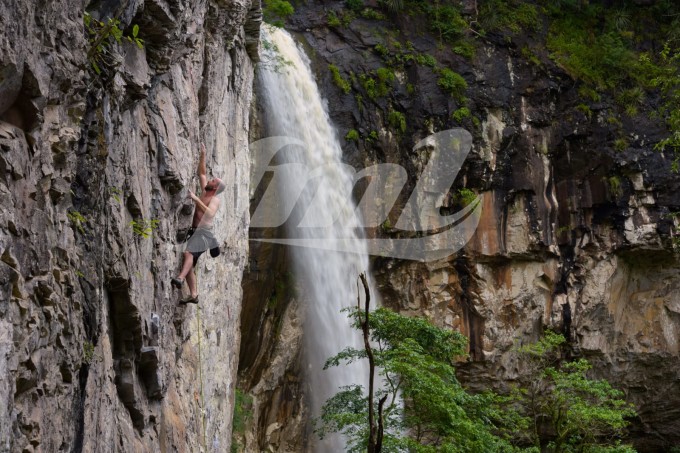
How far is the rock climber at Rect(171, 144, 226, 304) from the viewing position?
7.36m

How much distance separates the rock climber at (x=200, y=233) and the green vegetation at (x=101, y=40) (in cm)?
263

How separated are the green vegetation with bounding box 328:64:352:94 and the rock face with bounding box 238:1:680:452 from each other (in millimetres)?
107

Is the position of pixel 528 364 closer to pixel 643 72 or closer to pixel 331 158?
pixel 331 158

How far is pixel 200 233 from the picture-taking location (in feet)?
25.0

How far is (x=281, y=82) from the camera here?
1595cm

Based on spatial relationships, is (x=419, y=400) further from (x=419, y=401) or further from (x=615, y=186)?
(x=615, y=186)

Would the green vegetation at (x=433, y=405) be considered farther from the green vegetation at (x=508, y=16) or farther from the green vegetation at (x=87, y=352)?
the green vegetation at (x=508, y=16)

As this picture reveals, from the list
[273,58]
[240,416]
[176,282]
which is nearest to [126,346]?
[176,282]

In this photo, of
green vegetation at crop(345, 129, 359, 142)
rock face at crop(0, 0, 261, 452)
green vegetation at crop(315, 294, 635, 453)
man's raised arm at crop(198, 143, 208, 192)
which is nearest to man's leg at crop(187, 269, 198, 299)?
rock face at crop(0, 0, 261, 452)

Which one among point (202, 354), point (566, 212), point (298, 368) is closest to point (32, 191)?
point (202, 354)

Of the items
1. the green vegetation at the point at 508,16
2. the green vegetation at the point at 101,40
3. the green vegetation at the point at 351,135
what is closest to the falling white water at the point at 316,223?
the green vegetation at the point at 351,135

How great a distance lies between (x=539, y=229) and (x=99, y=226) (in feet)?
49.1

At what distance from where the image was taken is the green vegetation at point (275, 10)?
1684 cm

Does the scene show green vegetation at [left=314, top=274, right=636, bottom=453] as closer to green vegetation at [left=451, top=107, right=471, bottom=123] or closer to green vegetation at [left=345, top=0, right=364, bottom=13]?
green vegetation at [left=451, top=107, right=471, bottom=123]
